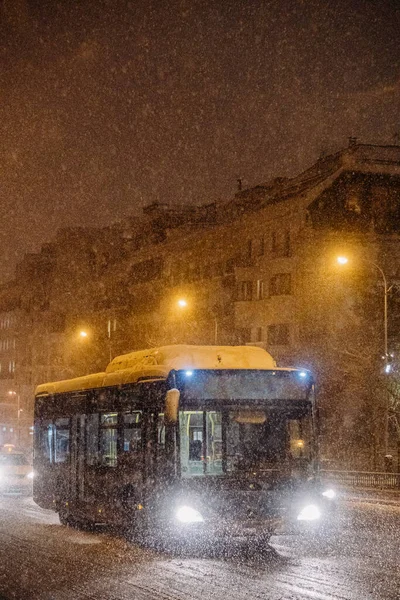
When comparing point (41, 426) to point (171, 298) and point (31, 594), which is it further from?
point (171, 298)

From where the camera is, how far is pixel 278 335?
6288 cm

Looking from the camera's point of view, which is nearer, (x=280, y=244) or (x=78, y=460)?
(x=78, y=460)

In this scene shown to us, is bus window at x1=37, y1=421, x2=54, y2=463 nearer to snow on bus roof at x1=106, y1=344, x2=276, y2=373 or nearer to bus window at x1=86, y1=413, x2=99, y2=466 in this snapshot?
bus window at x1=86, y1=413, x2=99, y2=466

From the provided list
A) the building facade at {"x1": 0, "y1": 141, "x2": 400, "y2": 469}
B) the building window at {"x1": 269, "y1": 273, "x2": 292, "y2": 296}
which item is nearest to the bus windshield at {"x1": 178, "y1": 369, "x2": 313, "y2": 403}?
the building facade at {"x1": 0, "y1": 141, "x2": 400, "y2": 469}

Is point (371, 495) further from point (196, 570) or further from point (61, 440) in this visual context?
point (196, 570)

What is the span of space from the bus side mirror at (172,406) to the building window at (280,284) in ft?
152

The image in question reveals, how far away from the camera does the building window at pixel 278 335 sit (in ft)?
204

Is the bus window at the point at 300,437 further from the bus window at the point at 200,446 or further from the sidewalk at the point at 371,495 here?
the sidewalk at the point at 371,495

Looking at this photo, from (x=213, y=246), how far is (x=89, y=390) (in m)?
54.3

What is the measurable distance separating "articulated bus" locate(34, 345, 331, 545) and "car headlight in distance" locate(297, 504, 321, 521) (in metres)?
0.02

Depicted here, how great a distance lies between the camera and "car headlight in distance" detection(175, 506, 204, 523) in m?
16.3

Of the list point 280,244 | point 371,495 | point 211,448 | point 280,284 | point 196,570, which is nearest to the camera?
point 196,570

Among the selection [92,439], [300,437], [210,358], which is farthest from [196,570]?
[92,439]

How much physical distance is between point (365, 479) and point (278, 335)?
2340 centimetres
